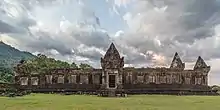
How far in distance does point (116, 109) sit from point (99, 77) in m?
24.9

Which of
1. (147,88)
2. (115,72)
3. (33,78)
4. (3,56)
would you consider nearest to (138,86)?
(147,88)

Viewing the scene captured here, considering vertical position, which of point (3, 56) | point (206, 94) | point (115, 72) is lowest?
point (206, 94)

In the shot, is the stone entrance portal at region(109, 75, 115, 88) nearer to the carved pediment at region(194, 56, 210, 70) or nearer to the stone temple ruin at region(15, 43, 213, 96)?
the stone temple ruin at region(15, 43, 213, 96)

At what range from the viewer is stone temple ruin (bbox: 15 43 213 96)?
1823 inches

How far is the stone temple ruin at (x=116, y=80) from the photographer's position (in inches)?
1823

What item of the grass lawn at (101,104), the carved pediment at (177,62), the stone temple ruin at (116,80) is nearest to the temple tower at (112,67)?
the stone temple ruin at (116,80)

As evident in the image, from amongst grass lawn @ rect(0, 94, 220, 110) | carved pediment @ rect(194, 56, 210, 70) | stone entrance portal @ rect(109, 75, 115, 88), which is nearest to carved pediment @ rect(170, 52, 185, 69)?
carved pediment @ rect(194, 56, 210, 70)

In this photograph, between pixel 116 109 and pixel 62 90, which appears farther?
pixel 62 90

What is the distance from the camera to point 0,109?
74.8 ft

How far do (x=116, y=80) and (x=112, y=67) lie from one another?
1836 mm

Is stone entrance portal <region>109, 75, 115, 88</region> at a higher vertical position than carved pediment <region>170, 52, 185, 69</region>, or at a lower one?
lower

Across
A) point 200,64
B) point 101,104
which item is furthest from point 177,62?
point 101,104

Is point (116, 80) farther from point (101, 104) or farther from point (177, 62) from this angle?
point (101, 104)

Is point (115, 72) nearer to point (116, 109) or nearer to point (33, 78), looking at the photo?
point (33, 78)
